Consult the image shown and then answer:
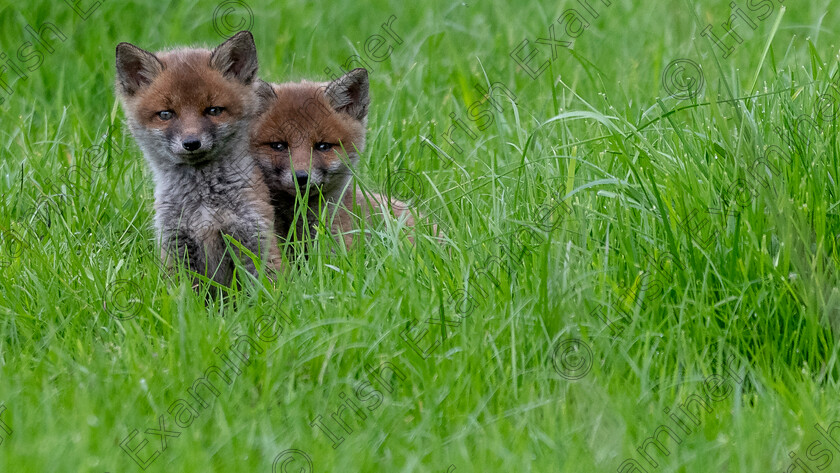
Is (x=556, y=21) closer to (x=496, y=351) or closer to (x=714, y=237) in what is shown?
(x=714, y=237)

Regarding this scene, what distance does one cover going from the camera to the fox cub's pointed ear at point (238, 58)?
4.66 m

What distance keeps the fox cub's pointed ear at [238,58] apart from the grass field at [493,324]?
0.93 metres

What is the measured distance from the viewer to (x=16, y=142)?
5.82 metres

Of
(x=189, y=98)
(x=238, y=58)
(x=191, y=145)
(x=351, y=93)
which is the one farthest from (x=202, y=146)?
(x=351, y=93)

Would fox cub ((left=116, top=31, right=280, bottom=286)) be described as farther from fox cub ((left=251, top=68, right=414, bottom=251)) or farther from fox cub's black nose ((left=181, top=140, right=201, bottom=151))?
fox cub ((left=251, top=68, right=414, bottom=251))

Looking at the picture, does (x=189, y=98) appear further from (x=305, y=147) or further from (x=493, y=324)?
(x=493, y=324)

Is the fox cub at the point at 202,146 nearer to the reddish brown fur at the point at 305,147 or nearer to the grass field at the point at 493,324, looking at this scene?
the reddish brown fur at the point at 305,147

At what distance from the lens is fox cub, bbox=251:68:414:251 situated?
4.80 m

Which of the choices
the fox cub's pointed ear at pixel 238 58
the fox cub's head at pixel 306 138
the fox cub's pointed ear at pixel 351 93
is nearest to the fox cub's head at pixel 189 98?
the fox cub's pointed ear at pixel 238 58

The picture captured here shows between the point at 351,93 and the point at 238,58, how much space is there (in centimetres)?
70

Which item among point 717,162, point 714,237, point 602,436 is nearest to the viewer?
point 602,436

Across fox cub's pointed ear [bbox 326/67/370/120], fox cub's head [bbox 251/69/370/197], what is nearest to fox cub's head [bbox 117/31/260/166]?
fox cub's head [bbox 251/69/370/197]

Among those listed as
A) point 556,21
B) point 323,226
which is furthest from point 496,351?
point 556,21

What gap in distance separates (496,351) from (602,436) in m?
0.54
